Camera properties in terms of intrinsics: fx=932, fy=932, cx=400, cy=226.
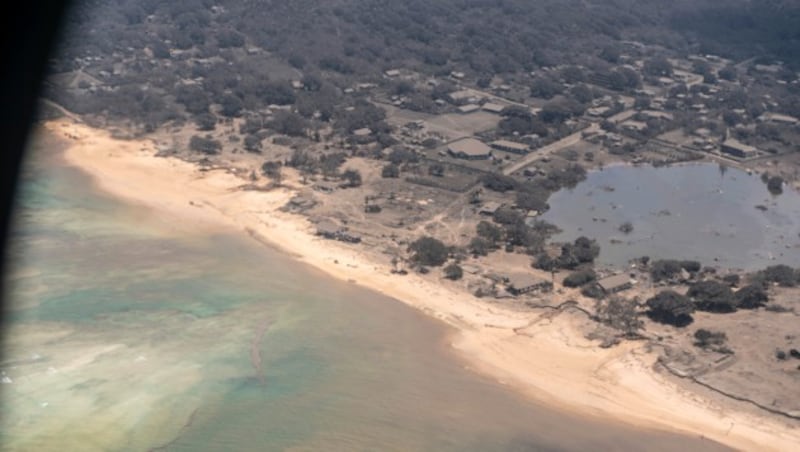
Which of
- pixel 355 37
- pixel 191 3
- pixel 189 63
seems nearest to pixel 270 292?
pixel 189 63

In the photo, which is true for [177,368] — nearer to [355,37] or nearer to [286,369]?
[286,369]

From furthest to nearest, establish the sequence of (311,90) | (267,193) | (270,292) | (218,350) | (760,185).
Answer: (311,90) → (760,185) → (267,193) → (270,292) → (218,350)

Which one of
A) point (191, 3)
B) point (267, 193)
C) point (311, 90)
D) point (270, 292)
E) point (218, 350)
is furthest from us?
point (191, 3)

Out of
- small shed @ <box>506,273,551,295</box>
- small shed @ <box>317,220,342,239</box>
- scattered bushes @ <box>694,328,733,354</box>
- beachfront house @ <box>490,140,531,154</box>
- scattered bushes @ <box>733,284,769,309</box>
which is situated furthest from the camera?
beachfront house @ <box>490,140,531,154</box>

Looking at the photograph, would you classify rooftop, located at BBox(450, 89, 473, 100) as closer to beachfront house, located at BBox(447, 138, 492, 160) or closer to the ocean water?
beachfront house, located at BBox(447, 138, 492, 160)

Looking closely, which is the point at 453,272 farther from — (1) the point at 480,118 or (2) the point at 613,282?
(1) the point at 480,118

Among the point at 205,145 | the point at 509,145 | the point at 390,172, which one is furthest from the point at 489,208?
the point at 205,145

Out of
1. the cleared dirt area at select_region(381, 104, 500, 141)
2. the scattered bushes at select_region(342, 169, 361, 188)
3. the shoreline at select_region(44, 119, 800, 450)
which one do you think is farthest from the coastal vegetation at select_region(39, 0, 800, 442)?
the shoreline at select_region(44, 119, 800, 450)

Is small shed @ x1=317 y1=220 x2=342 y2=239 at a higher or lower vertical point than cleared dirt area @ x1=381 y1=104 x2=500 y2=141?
lower
